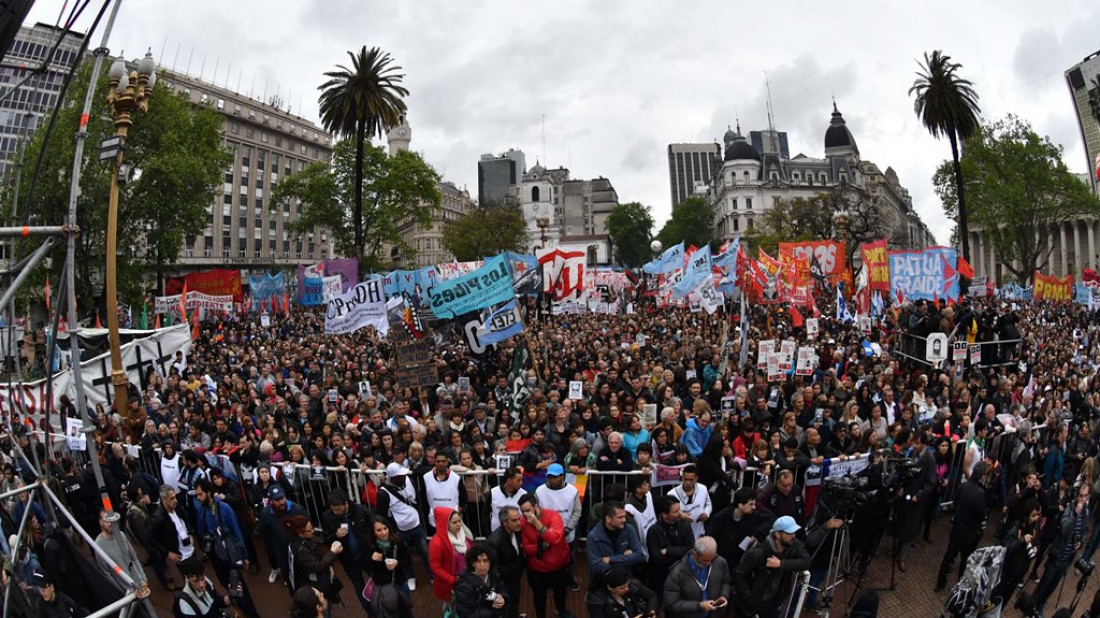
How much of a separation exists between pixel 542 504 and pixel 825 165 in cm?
11283

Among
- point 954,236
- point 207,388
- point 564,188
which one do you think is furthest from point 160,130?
point 564,188

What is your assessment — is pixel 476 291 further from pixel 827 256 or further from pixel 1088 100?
pixel 827 256

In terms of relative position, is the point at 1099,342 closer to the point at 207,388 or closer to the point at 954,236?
the point at 207,388

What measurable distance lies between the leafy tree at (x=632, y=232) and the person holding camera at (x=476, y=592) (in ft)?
340

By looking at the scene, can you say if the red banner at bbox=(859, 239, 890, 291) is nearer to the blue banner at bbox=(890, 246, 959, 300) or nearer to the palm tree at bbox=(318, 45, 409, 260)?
the blue banner at bbox=(890, 246, 959, 300)

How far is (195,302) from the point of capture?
23.3 m

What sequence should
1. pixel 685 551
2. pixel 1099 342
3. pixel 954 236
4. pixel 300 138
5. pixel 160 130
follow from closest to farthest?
pixel 685 551 → pixel 1099 342 → pixel 160 130 → pixel 954 236 → pixel 300 138

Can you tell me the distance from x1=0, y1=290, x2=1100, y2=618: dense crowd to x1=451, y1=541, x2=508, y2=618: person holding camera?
0.06 feet

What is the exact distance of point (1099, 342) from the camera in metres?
20.6

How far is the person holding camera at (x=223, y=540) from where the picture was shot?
22.1 feet

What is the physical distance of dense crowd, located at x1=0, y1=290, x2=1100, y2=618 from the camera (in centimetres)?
573

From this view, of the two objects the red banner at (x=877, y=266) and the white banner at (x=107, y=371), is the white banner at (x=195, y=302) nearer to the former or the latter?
the white banner at (x=107, y=371)

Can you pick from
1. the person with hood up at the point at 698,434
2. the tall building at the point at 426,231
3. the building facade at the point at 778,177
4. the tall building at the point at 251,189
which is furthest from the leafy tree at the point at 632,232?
the person with hood up at the point at 698,434

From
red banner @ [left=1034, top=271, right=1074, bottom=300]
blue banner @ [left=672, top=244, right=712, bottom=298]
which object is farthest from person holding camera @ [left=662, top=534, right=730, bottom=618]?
red banner @ [left=1034, top=271, right=1074, bottom=300]
